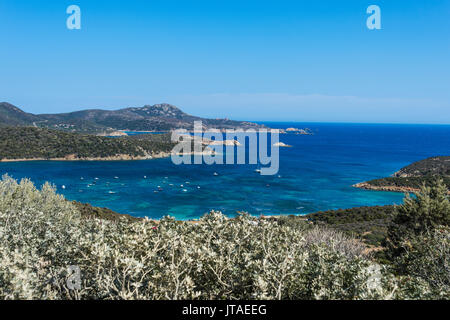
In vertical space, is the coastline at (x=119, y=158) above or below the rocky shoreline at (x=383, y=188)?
above

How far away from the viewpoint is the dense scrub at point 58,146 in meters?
90.4

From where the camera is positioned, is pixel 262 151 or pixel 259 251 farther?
pixel 262 151

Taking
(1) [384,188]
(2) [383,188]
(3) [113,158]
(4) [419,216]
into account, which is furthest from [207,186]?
(3) [113,158]

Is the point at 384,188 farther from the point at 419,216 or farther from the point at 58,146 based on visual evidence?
the point at 58,146

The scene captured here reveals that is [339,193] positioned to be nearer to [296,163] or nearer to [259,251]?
[296,163]

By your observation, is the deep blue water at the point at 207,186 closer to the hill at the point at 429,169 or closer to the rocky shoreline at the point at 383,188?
the rocky shoreline at the point at 383,188

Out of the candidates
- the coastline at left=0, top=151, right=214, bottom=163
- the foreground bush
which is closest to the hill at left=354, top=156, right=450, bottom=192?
the foreground bush

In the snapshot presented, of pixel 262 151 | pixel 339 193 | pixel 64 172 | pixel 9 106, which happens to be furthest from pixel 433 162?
pixel 9 106

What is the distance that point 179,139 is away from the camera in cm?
13425

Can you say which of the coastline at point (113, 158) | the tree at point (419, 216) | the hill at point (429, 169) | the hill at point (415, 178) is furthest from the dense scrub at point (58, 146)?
the tree at point (419, 216)

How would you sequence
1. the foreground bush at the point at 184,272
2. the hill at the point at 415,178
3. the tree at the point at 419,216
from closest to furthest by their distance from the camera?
the foreground bush at the point at 184,272 → the tree at the point at 419,216 → the hill at the point at 415,178

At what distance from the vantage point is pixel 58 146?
96.8 m

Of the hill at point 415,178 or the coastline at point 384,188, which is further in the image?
the hill at point 415,178
